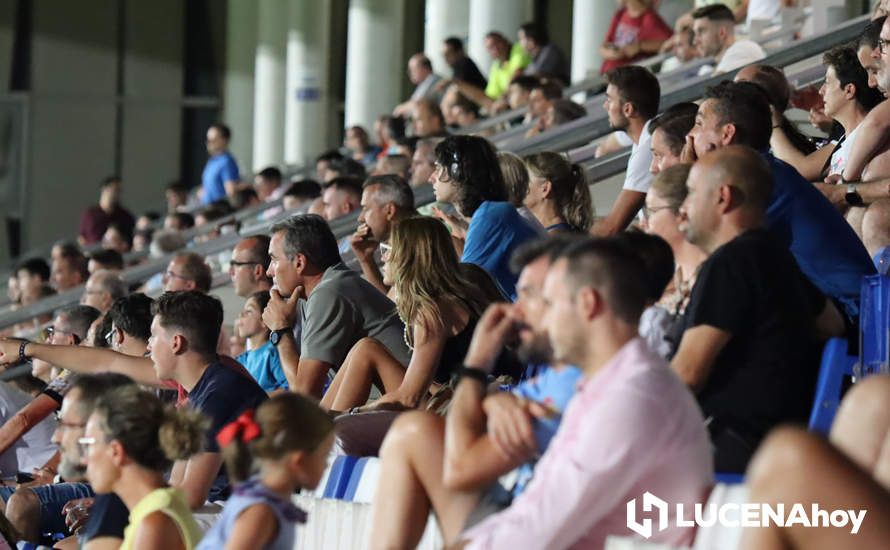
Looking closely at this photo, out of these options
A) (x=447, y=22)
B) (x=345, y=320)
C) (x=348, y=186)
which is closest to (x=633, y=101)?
(x=345, y=320)

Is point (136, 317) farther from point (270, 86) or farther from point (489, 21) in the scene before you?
point (270, 86)

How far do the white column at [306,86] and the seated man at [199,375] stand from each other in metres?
15.3

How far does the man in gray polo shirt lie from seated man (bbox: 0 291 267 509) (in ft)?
1.74

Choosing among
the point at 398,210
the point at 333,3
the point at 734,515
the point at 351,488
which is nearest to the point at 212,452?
the point at 351,488

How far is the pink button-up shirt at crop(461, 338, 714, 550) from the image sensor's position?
3607 millimetres

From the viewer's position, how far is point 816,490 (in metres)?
3.23

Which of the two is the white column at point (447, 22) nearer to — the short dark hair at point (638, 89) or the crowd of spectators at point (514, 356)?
the crowd of spectators at point (514, 356)

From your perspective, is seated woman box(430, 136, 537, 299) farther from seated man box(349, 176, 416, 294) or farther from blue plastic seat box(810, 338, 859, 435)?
blue plastic seat box(810, 338, 859, 435)

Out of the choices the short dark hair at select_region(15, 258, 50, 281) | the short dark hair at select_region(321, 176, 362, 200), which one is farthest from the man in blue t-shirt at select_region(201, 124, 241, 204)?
the short dark hair at select_region(321, 176, 362, 200)

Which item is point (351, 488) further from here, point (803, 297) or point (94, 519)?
point (803, 297)

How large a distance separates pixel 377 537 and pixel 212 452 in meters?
1.64

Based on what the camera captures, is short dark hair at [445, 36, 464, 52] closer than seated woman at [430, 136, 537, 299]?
No

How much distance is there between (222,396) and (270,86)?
56.3ft

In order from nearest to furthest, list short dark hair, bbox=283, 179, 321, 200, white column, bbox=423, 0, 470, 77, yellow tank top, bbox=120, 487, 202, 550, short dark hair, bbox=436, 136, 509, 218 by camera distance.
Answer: yellow tank top, bbox=120, 487, 202, 550
short dark hair, bbox=436, 136, 509, 218
short dark hair, bbox=283, 179, 321, 200
white column, bbox=423, 0, 470, 77
